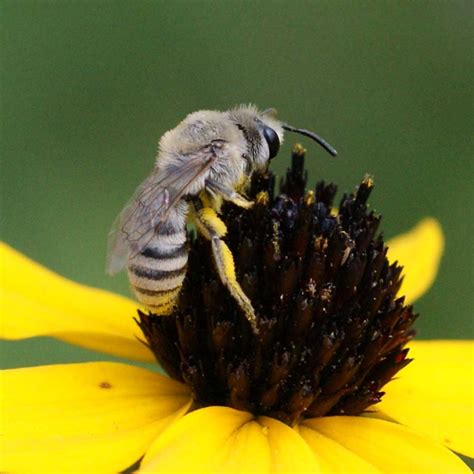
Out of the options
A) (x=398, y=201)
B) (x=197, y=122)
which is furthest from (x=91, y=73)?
(x=197, y=122)

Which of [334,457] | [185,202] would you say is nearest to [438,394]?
[334,457]

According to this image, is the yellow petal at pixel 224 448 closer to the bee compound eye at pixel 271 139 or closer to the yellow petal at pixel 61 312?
the yellow petal at pixel 61 312

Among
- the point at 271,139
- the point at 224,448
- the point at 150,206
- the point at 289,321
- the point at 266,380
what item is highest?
the point at 271,139

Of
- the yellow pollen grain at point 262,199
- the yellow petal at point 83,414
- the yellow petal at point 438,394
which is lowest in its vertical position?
the yellow petal at point 83,414

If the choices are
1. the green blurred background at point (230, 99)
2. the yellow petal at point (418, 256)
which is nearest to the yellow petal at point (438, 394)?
the yellow petal at point (418, 256)

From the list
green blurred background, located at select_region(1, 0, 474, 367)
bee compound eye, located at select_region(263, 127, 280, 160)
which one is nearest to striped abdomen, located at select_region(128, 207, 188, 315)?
bee compound eye, located at select_region(263, 127, 280, 160)

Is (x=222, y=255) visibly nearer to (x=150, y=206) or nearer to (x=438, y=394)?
(x=150, y=206)

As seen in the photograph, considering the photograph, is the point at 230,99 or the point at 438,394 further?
the point at 230,99
